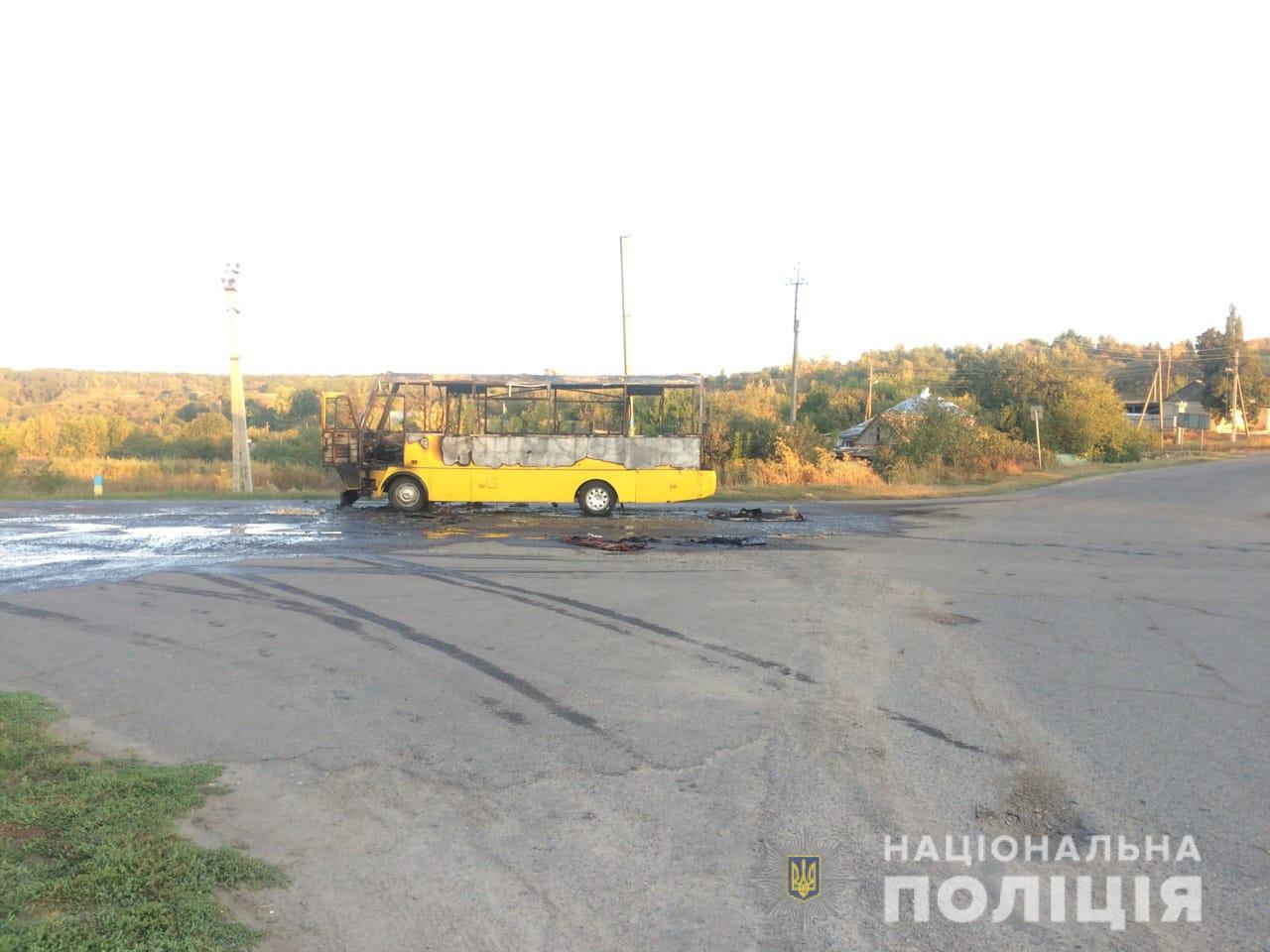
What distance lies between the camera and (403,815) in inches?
197

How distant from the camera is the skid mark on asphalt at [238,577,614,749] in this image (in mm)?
6781

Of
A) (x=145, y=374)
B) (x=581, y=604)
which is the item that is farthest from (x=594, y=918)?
(x=145, y=374)

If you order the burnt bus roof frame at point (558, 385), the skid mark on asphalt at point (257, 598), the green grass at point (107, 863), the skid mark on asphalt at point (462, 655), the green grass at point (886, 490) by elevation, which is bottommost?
the green grass at point (886, 490)

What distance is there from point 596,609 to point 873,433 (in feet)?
144

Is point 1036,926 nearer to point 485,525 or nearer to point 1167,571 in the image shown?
point 1167,571

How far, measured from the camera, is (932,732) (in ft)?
21.3

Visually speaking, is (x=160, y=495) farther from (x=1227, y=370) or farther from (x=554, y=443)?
(x=1227, y=370)

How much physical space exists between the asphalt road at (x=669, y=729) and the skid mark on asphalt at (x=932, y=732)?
0.14 feet

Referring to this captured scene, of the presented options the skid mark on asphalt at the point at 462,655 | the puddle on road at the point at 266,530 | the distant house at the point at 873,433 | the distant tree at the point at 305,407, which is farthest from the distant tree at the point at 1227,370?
the skid mark on asphalt at the point at 462,655

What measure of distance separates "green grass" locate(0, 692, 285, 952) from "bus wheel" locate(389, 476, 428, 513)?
53.5ft

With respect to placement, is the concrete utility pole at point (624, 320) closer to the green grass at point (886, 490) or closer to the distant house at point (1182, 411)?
the green grass at point (886, 490)

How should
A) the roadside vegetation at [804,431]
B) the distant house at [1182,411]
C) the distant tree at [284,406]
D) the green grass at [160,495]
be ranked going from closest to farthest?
1. the green grass at [160,495]
2. the roadside vegetation at [804,431]
3. the distant tree at [284,406]
4. the distant house at [1182,411]

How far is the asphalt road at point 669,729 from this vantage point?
4.11m

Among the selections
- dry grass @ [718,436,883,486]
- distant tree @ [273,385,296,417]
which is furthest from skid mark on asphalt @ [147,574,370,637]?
distant tree @ [273,385,296,417]
